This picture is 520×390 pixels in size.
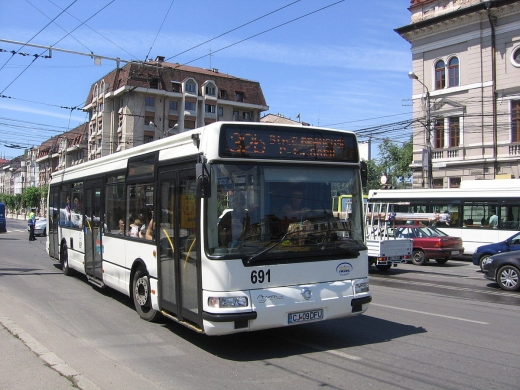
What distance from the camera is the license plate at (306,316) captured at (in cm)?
657

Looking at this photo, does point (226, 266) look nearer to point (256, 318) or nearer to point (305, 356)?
point (256, 318)

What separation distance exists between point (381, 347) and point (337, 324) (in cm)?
154

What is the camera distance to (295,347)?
23.3ft

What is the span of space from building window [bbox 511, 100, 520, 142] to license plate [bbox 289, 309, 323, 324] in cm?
3007

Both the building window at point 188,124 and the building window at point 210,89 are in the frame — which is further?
the building window at point 210,89

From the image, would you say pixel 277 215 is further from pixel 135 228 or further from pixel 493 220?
pixel 493 220

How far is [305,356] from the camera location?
6645 mm

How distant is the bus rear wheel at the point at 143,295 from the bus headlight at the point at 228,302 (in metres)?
2.39

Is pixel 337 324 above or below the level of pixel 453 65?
below

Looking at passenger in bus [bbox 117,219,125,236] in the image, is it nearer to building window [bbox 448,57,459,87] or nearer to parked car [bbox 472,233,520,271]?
parked car [bbox 472,233,520,271]

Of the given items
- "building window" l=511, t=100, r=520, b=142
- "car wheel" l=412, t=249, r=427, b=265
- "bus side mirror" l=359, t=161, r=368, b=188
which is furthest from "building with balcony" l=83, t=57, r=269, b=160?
"bus side mirror" l=359, t=161, r=368, b=188

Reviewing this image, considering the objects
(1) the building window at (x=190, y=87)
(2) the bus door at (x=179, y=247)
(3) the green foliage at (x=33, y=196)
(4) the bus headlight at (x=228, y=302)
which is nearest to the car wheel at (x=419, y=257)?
(2) the bus door at (x=179, y=247)

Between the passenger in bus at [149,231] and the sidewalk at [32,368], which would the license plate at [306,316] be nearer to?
the sidewalk at [32,368]

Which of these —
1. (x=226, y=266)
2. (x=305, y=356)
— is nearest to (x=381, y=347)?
(x=305, y=356)
